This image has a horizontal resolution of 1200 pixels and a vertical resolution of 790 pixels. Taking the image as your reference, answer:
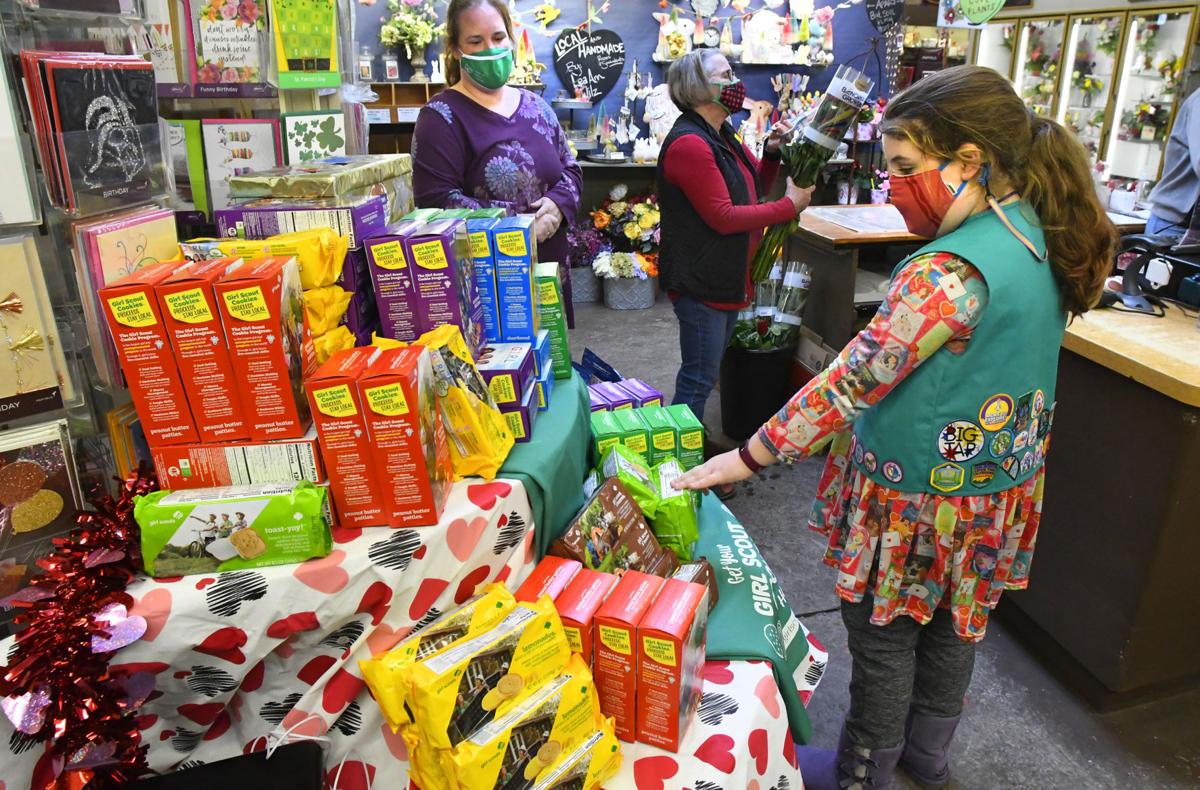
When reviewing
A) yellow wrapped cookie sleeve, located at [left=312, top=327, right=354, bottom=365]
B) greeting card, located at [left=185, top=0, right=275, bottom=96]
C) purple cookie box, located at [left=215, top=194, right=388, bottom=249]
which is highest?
greeting card, located at [left=185, top=0, right=275, bottom=96]

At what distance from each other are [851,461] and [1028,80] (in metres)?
5.54

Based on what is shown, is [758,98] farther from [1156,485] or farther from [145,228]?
[145,228]

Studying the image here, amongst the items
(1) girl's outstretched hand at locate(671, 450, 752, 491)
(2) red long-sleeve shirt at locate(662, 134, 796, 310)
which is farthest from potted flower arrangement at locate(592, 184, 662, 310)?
(1) girl's outstretched hand at locate(671, 450, 752, 491)

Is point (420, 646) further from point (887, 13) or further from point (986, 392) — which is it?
point (887, 13)

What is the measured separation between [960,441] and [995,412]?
0.08 m

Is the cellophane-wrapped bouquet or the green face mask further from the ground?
the green face mask

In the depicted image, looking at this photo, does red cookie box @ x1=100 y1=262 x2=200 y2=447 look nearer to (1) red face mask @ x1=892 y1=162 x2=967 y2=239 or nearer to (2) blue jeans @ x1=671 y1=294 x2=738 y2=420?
(1) red face mask @ x1=892 y1=162 x2=967 y2=239

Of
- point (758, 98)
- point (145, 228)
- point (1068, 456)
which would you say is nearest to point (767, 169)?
point (1068, 456)

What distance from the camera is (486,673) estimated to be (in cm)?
125

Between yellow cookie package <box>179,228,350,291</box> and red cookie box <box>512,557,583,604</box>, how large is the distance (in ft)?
2.26

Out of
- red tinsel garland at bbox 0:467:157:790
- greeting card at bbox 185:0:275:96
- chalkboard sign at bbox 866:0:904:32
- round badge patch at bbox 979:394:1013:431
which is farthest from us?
chalkboard sign at bbox 866:0:904:32

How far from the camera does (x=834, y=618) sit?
2660 mm

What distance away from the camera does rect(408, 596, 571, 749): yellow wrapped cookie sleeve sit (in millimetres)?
1185

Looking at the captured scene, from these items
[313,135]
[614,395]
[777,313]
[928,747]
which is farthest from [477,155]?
[928,747]
